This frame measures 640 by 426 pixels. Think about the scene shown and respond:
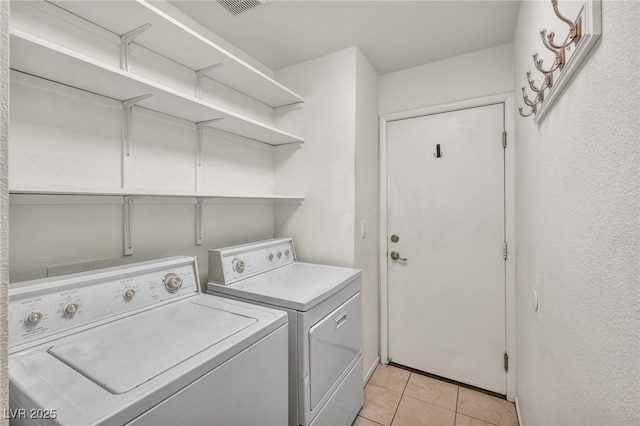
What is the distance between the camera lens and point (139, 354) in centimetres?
90

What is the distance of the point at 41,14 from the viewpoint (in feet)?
3.78

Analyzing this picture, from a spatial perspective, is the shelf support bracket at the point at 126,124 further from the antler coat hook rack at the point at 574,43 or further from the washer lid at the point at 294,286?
the antler coat hook rack at the point at 574,43

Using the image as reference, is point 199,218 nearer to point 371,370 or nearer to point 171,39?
point 171,39

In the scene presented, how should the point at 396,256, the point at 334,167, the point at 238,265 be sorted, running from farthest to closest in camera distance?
1. the point at 396,256
2. the point at 334,167
3. the point at 238,265

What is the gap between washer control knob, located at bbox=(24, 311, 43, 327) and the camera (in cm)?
95

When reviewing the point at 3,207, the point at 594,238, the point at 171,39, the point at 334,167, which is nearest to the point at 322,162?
the point at 334,167

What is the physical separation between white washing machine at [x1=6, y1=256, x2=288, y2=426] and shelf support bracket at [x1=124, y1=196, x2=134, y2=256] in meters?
0.20

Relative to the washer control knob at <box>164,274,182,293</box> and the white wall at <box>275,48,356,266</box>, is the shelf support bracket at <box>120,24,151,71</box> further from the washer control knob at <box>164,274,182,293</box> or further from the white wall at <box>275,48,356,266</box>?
the white wall at <box>275,48,356,266</box>

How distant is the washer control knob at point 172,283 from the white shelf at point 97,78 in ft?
2.77

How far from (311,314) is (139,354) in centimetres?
71

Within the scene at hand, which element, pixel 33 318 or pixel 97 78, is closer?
pixel 33 318

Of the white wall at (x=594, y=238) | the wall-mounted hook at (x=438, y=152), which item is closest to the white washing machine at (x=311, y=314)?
the white wall at (x=594, y=238)

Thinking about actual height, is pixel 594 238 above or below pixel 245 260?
above

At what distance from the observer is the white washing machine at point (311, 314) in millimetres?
1338
